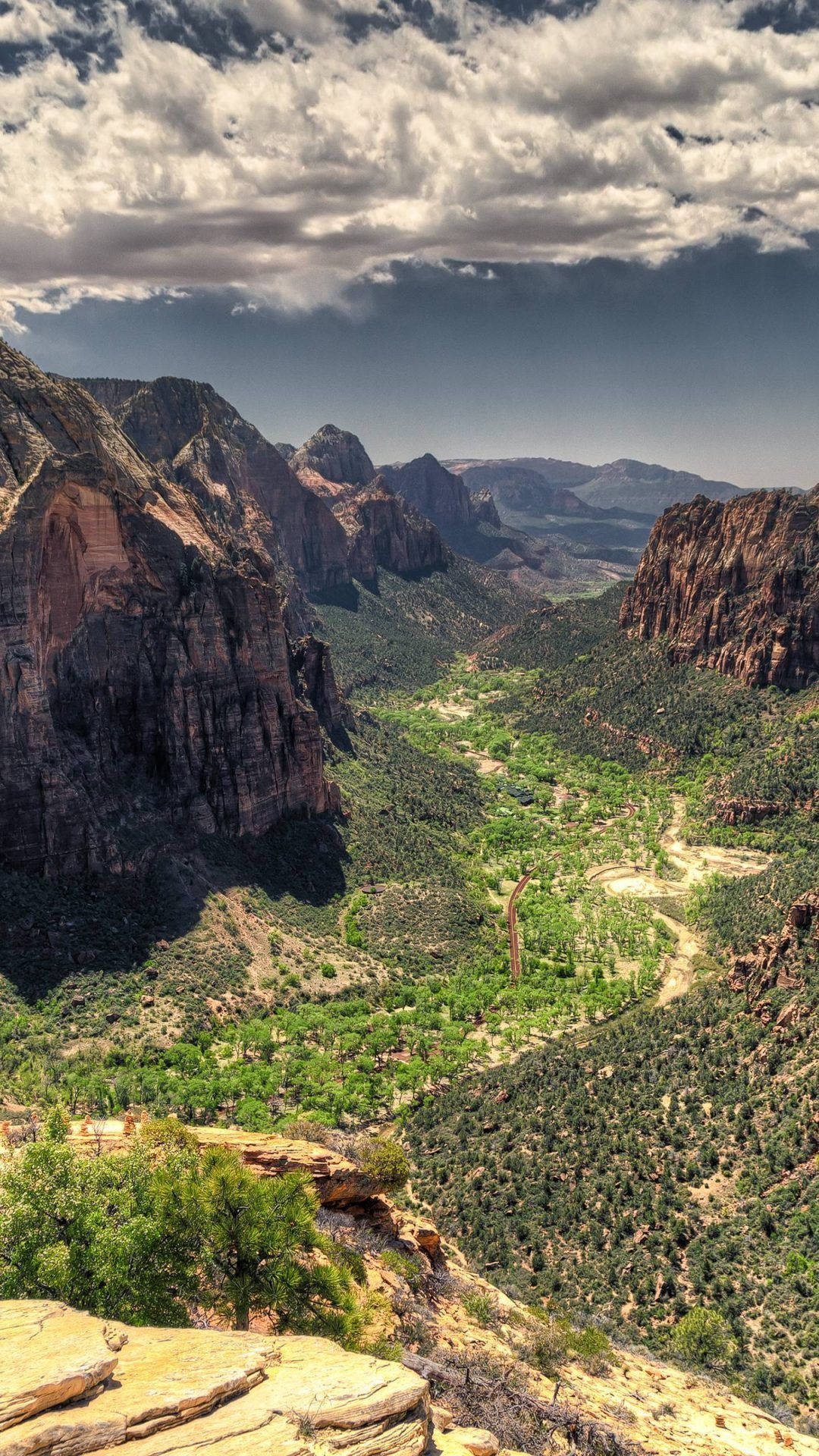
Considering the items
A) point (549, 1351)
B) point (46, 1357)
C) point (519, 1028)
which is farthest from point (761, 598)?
point (46, 1357)

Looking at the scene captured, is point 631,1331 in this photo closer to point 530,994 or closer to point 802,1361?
point 802,1361

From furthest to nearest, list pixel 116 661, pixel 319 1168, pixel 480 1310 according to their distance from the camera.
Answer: pixel 116 661 → pixel 480 1310 → pixel 319 1168

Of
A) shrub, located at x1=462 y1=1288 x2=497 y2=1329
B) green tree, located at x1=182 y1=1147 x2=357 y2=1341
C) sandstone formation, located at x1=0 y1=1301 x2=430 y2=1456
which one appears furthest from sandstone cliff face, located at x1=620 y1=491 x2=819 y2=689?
sandstone formation, located at x1=0 y1=1301 x2=430 y2=1456

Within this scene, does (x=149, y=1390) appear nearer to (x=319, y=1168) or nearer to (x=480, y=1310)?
(x=319, y=1168)

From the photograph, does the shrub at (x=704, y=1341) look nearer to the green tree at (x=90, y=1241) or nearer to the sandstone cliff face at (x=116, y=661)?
the green tree at (x=90, y=1241)

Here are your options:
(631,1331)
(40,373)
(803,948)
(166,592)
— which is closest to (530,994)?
(803,948)

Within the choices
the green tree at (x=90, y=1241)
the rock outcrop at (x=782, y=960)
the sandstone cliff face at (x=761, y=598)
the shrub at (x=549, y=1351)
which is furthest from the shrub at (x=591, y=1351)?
the sandstone cliff face at (x=761, y=598)

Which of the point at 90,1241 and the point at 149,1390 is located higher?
the point at 149,1390

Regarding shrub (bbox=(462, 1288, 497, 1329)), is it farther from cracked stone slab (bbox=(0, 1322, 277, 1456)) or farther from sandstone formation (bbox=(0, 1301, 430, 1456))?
cracked stone slab (bbox=(0, 1322, 277, 1456))
